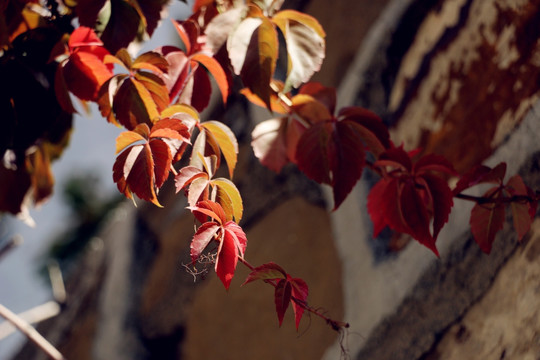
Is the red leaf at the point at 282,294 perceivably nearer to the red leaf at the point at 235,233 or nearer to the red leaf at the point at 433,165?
the red leaf at the point at 235,233

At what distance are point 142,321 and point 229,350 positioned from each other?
0.21m

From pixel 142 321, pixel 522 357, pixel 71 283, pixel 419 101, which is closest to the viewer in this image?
pixel 522 357

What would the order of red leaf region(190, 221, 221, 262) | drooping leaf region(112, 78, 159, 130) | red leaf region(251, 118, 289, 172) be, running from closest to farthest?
red leaf region(190, 221, 221, 262)
drooping leaf region(112, 78, 159, 130)
red leaf region(251, 118, 289, 172)

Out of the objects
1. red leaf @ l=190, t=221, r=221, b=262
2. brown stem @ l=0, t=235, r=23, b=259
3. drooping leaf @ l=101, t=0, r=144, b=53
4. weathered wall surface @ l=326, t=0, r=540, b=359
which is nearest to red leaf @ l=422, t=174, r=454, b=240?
weathered wall surface @ l=326, t=0, r=540, b=359

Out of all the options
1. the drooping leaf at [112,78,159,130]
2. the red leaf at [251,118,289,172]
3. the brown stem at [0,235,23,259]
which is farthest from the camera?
the brown stem at [0,235,23,259]

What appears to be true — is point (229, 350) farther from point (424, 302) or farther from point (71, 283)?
point (71, 283)

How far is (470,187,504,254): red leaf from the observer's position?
50 cm

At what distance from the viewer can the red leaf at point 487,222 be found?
0.50 meters

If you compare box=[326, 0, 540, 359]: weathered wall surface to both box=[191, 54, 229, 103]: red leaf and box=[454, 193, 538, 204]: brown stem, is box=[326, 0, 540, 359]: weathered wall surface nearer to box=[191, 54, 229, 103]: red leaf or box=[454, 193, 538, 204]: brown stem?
box=[454, 193, 538, 204]: brown stem

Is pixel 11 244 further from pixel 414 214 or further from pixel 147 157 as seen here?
pixel 414 214

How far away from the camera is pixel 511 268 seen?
0.50 metres

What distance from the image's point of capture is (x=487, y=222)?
50 centimetres

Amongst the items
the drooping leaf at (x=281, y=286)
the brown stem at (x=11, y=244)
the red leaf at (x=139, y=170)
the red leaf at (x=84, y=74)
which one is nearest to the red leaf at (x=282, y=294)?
the drooping leaf at (x=281, y=286)

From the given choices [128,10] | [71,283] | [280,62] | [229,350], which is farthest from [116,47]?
[71,283]
